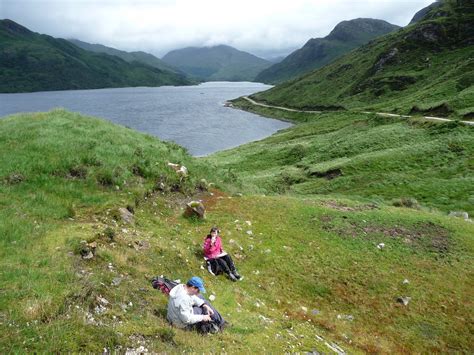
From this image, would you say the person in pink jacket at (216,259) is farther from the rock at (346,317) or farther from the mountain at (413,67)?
the mountain at (413,67)

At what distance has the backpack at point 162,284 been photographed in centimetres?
1377

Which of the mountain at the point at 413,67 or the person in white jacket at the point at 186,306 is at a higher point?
the mountain at the point at 413,67

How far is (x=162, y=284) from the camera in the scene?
1391 cm

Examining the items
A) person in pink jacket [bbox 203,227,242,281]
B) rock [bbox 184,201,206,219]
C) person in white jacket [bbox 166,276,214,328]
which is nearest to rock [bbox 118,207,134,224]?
rock [bbox 184,201,206,219]

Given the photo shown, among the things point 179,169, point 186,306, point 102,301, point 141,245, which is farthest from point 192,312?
point 179,169

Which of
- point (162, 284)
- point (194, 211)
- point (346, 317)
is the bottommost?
point (346, 317)

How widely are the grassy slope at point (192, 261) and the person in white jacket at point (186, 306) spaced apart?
571 mm

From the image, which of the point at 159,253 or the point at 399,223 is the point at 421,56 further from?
the point at 159,253

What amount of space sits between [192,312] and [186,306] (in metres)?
0.31

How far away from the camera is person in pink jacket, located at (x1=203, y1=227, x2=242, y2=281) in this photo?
17781 mm

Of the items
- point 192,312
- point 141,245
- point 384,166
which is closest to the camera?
point 192,312

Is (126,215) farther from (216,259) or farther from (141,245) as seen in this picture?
(216,259)

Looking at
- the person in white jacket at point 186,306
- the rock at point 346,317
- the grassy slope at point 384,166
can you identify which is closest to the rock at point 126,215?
the person in white jacket at point 186,306

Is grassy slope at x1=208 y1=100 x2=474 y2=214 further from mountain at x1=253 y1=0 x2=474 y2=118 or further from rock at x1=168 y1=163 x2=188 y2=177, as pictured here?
mountain at x1=253 y1=0 x2=474 y2=118
